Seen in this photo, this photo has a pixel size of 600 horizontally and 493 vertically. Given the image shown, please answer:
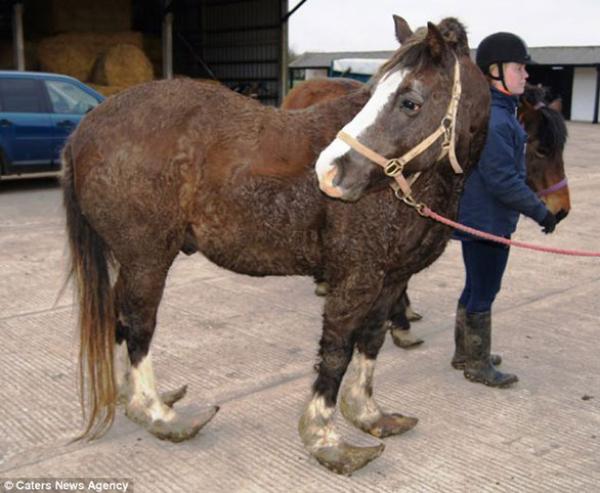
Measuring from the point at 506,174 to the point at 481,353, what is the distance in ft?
3.69

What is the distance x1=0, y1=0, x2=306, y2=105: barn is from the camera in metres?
18.2

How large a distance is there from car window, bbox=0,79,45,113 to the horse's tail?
26.4 ft

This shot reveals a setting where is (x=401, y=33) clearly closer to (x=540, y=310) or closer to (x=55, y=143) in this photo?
(x=540, y=310)

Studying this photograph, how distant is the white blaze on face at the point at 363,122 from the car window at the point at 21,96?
9.13m

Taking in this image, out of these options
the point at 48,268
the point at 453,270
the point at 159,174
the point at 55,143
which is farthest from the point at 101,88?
the point at 159,174

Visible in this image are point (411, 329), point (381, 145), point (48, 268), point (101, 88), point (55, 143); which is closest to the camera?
point (381, 145)

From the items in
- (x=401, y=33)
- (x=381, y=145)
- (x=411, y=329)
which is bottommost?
(x=411, y=329)

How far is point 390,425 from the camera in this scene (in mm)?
3287

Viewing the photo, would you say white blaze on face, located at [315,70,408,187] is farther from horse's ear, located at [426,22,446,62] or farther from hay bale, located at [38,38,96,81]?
hay bale, located at [38,38,96,81]

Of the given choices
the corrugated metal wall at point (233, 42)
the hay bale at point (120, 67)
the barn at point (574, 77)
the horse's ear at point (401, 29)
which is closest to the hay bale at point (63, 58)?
the hay bale at point (120, 67)

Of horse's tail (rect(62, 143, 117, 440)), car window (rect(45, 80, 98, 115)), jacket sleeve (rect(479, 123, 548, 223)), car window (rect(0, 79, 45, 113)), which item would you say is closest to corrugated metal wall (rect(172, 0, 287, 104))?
car window (rect(45, 80, 98, 115))

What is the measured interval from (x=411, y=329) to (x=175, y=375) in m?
1.79

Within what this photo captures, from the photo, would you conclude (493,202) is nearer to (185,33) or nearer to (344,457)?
(344,457)

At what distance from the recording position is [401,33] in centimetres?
291
